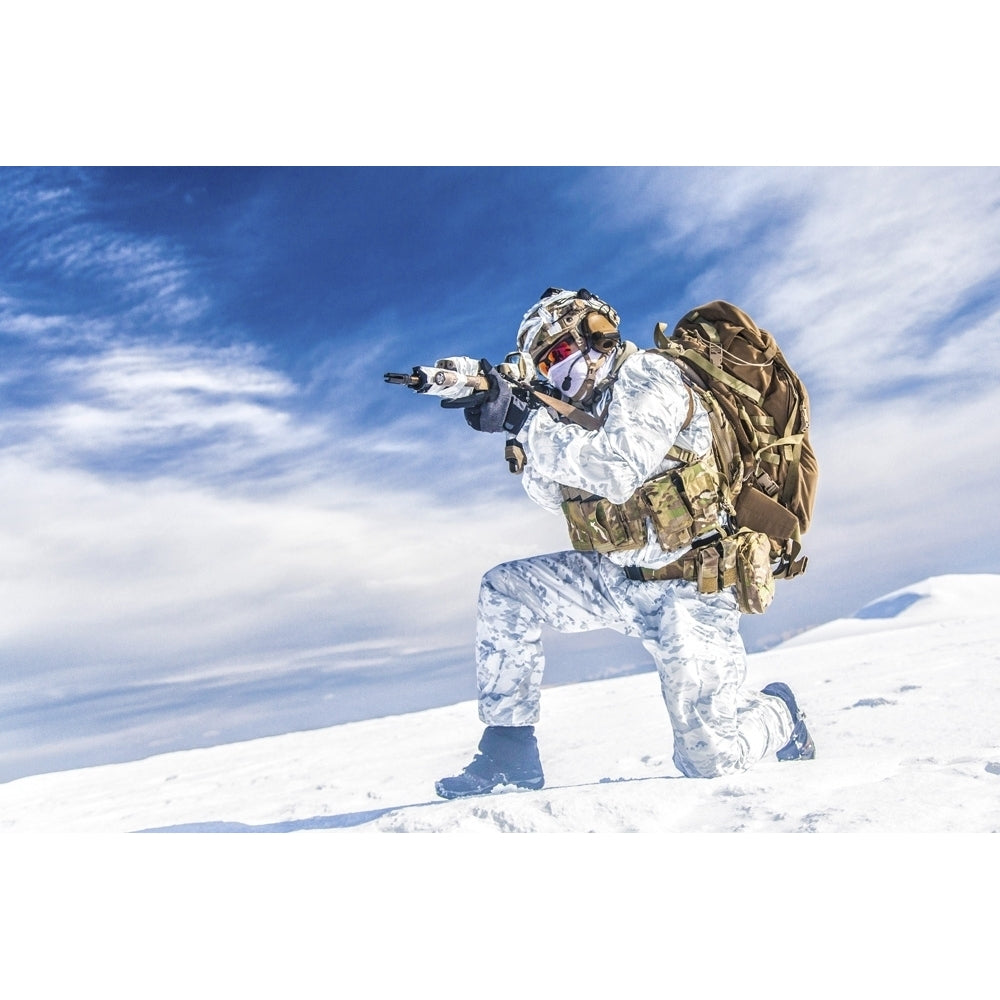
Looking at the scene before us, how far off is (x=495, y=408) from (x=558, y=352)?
449mm

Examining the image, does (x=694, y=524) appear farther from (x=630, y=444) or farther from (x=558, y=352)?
(x=558, y=352)

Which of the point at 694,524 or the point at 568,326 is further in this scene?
the point at 568,326

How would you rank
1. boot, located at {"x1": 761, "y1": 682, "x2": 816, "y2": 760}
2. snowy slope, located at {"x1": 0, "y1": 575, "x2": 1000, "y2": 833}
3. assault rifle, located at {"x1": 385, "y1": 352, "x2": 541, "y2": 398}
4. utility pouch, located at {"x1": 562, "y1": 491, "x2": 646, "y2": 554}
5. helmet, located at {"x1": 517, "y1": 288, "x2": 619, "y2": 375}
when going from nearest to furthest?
1. snowy slope, located at {"x1": 0, "y1": 575, "x2": 1000, "y2": 833}
2. assault rifle, located at {"x1": 385, "y1": 352, "x2": 541, "y2": 398}
3. utility pouch, located at {"x1": 562, "y1": 491, "x2": 646, "y2": 554}
4. helmet, located at {"x1": 517, "y1": 288, "x2": 619, "y2": 375}
5. boot, located at {"x1": 761, "y1": 682, "x2": 816, "y2": 760}

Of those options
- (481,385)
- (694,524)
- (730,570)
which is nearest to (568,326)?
(481,385)

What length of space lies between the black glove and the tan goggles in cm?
30

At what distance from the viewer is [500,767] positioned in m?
3.62

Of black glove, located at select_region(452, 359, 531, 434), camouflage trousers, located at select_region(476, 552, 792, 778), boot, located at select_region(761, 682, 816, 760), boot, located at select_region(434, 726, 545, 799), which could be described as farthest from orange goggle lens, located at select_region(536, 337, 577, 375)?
boot, located at select_region(761, 682, 816, 760)

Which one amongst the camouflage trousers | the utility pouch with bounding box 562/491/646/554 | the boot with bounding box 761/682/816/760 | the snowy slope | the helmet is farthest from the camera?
the boot with bounding box 761/682/816/760

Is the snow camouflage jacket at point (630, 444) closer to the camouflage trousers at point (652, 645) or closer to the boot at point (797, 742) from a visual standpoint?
the camouflage trousers at point (652, 645)

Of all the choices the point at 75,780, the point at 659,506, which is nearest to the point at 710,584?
the point at 659,506

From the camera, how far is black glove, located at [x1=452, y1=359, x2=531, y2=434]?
11.2 feet

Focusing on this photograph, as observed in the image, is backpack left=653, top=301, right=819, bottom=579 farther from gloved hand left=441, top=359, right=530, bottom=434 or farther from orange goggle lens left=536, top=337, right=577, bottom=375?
gloved hand left=441, top=359, right=530, bottom=434

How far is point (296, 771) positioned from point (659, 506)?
289 cm

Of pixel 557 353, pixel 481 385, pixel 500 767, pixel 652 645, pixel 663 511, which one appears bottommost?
pixel 500 767
